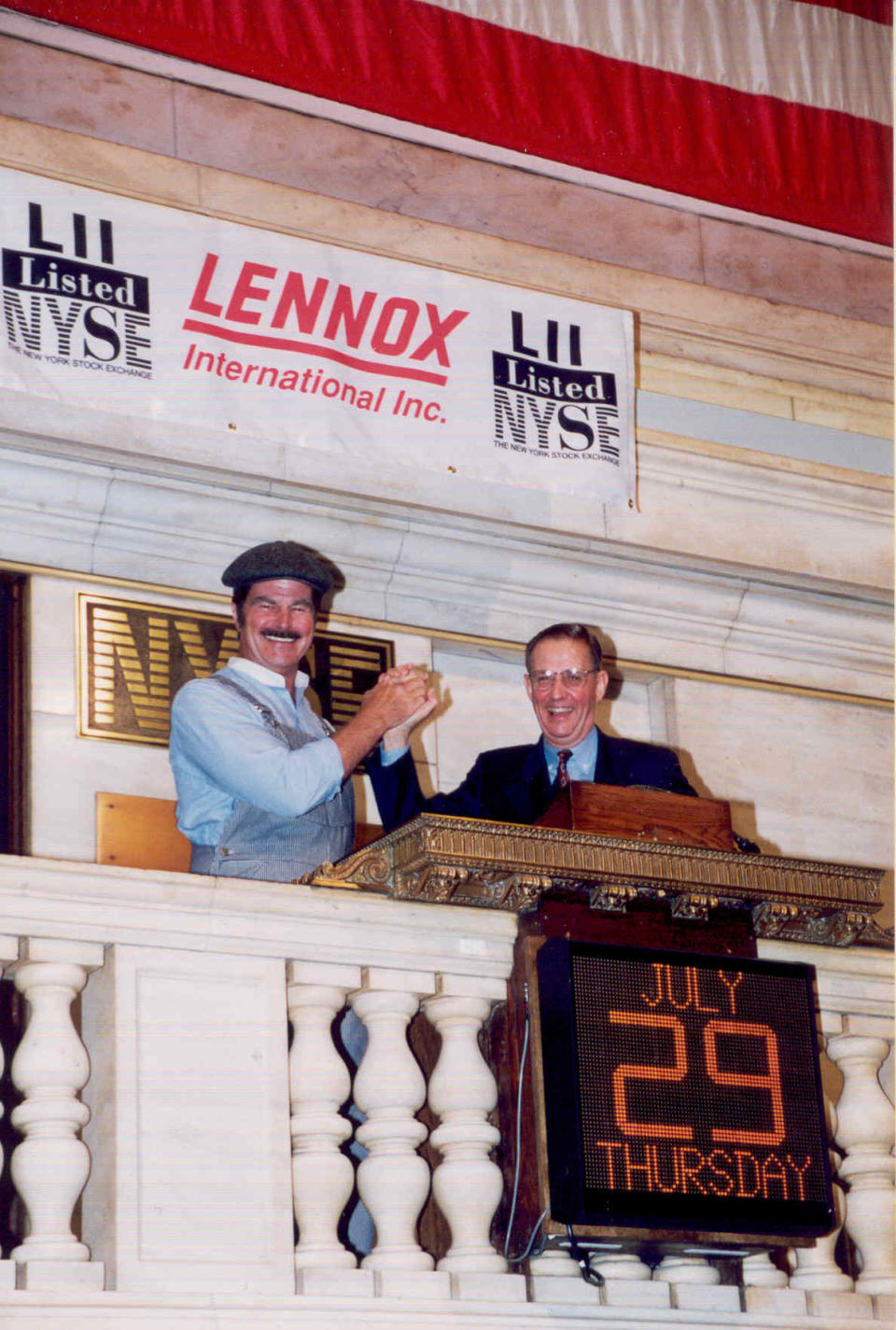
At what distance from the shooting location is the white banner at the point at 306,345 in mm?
6215

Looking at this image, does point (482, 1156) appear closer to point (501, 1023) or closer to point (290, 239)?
point (501, 1023)

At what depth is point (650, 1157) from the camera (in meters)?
4.42

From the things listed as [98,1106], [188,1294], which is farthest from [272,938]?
[188,1294]

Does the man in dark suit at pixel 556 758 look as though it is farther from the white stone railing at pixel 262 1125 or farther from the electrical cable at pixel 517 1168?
the electrical cable at pixel 517 1168

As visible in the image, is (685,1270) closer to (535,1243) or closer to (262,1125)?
(535,1243)

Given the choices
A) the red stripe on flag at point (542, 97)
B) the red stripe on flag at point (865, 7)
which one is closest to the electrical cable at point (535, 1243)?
the red stripe on flag at point (542, 97)

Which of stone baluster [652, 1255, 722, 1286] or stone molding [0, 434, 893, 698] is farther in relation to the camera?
stone molding [0, 434, 893, 698]

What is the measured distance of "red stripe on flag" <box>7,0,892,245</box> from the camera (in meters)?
6.79

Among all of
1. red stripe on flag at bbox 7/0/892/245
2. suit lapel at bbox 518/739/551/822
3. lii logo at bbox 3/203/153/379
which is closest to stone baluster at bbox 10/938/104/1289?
suit lapel at bbox 518/739/551/822

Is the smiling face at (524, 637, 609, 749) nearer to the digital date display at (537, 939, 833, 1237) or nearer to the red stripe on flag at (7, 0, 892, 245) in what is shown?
the digital date display at (537, 939, 833, 1237)

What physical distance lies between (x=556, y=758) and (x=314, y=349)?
5.96 feet

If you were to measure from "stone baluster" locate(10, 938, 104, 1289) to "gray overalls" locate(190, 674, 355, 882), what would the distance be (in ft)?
2.00

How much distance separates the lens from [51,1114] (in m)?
4.20

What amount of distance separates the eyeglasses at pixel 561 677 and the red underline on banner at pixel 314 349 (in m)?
1.59
